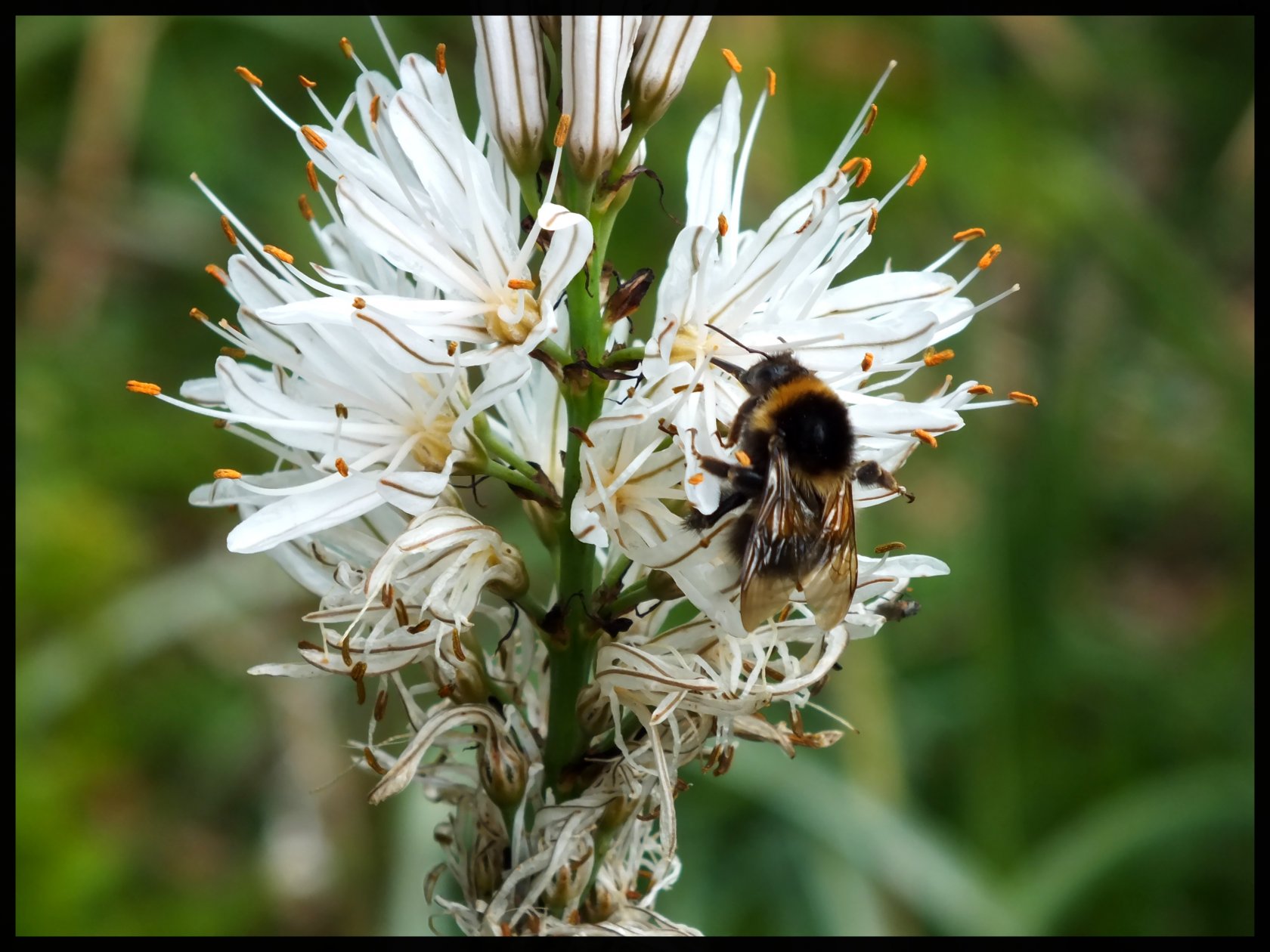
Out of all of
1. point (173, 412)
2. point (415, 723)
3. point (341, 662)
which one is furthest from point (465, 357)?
point (173, 412)

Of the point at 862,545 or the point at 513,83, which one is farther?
the point at 862,545

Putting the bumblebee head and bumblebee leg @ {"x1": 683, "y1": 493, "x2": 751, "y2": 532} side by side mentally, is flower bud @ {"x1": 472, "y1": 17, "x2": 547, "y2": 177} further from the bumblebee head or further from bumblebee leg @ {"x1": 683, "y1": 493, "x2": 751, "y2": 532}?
bumblebee leg @ {"x1": 683, "y1": 493, "x2": 751, "y2": 532}

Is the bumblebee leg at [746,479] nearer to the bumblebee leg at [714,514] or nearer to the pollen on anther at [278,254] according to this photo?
the bumblebee leg at [714,514]

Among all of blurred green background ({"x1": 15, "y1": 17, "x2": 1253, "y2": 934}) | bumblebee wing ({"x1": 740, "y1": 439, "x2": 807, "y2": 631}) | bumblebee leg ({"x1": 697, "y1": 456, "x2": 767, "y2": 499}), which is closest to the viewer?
bumblebee wing ({"x1": 740, "y1": 439, "x2": 807, "y2": 631})

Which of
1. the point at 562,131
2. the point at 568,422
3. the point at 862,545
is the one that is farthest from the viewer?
the point at 862,545

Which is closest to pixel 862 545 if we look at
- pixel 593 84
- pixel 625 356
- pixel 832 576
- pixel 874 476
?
pixel 874 476

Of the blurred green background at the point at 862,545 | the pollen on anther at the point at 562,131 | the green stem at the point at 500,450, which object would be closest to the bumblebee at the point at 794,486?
the green stem at the point at 500,450

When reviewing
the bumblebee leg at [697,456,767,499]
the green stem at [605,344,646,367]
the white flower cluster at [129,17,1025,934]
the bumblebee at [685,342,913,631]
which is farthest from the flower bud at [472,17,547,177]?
the bumblebee leg at [697,456,767,499]

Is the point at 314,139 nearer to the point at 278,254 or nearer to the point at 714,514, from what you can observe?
the point at 278,254
